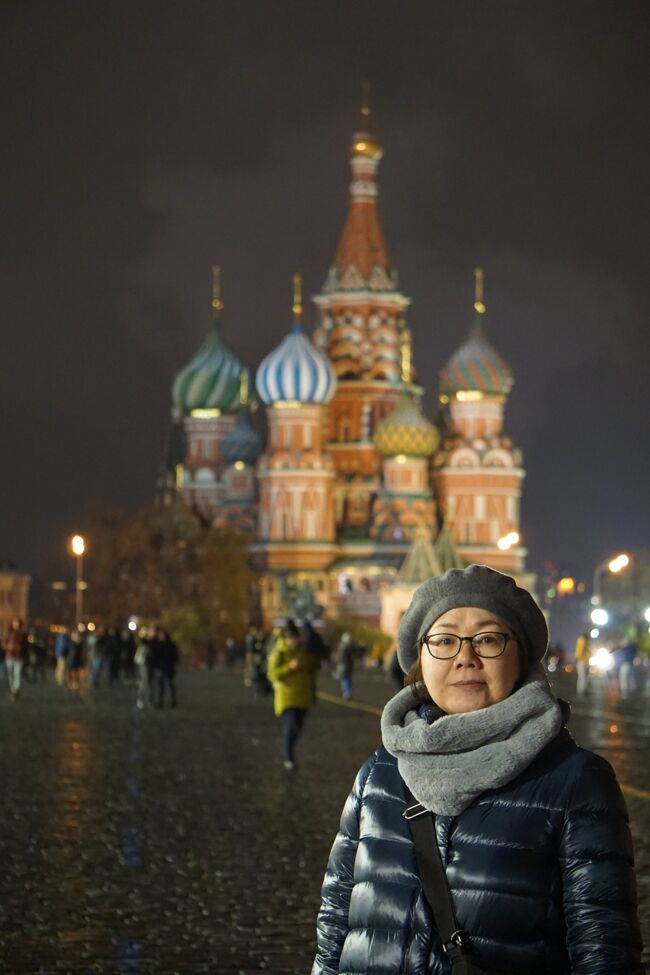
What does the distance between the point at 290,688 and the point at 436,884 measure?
15.0 metres

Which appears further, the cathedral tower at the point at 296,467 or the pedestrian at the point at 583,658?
the cathedral tower at the point at 296,467

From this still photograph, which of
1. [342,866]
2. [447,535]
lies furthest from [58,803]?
[447,535]

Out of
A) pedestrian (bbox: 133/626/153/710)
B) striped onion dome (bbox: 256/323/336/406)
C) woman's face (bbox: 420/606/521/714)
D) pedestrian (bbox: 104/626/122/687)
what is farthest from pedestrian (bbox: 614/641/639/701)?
striped onion dome (bbox: 256/323/336/406)

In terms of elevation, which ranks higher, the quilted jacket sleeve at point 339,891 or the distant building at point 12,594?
the distant building at point 12,594

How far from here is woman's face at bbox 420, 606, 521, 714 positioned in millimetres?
4605

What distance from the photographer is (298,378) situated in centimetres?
11631

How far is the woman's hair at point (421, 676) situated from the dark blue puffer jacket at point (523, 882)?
0.76 feet

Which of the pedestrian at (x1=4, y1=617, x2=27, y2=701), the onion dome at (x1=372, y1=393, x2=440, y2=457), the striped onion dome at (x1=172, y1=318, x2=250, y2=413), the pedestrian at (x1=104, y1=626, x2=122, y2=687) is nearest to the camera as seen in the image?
the pedestrian at (x1=4, y1=617, x2=27, y2=701)

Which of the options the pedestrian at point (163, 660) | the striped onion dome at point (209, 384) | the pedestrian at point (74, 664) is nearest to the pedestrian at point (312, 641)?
the pedestrian at point (163, 660)

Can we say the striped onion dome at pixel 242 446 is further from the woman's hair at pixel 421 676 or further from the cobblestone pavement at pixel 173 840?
the woman's hair at pixel 421 676

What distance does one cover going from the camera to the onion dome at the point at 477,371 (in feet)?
402

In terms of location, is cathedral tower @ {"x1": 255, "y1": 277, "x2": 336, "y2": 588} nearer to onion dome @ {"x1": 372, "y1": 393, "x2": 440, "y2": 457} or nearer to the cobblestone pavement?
onion dome @ {"x1": 372, "y1": 393, "x2": 440, "y2": 457}

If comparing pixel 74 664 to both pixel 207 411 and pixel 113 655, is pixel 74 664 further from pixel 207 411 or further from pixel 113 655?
pixel 207 411

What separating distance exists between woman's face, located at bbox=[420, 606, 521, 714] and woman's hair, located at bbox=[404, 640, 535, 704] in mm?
16
